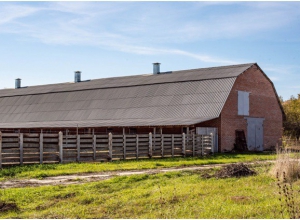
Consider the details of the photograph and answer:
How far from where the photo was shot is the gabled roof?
131 ft

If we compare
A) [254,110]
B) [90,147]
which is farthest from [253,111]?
[90,147]

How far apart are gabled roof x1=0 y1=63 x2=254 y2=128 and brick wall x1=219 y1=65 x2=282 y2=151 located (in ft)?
2.72

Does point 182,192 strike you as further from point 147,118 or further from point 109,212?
point 147,118

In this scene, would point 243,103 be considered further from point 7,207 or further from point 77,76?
point 7,207

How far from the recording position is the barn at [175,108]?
126 ft

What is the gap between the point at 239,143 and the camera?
130 ft

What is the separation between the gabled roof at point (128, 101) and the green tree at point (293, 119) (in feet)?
40.5

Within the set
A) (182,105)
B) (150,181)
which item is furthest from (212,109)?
(150,181)

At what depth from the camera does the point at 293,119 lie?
57375mm

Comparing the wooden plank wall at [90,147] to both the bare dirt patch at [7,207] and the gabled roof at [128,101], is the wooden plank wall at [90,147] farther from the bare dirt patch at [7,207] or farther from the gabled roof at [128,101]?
the bare dirt patch at [7,207]

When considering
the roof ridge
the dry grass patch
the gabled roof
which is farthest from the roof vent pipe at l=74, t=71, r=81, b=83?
the dry grass patch

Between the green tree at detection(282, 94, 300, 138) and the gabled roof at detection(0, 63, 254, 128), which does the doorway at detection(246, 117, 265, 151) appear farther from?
the green tree at detection(282, 94, 300, 138)

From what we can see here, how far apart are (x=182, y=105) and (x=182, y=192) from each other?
2819 cm

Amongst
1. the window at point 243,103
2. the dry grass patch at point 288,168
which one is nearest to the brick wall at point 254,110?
the window at point 243,103
